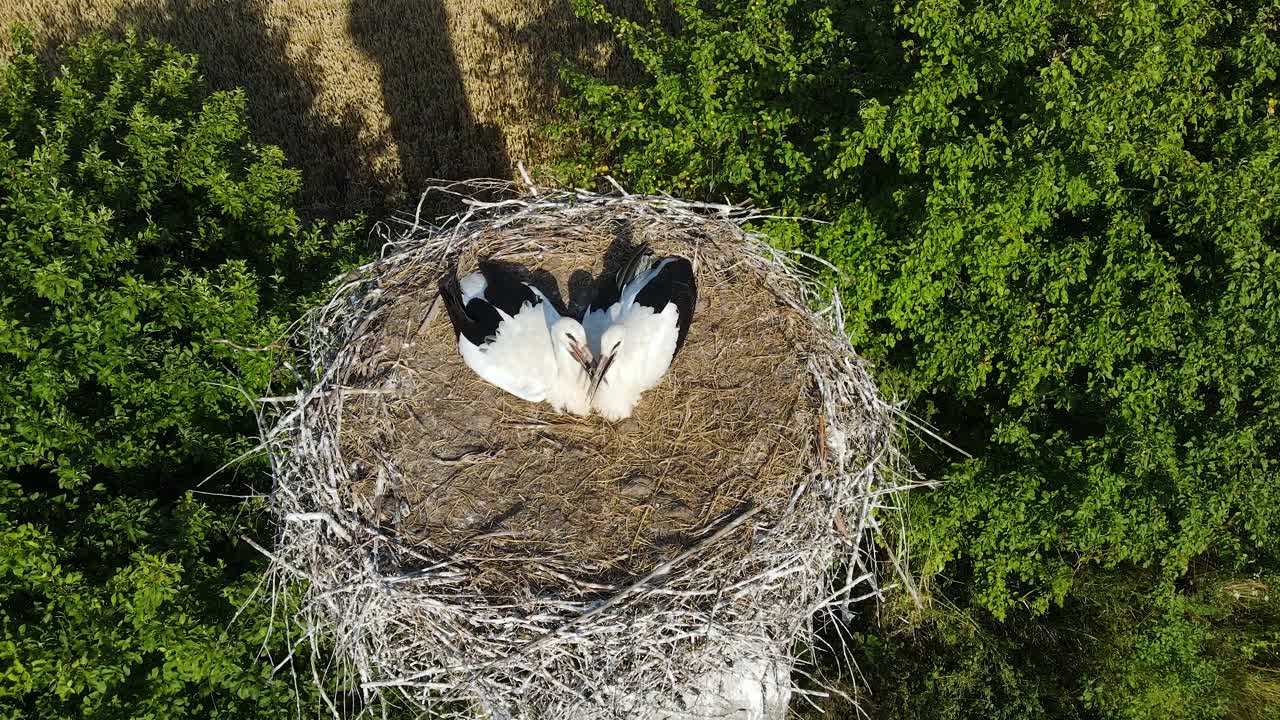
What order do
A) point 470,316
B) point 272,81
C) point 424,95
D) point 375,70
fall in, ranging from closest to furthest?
point 470,316, point 424,95, point 272,81, point 375,70

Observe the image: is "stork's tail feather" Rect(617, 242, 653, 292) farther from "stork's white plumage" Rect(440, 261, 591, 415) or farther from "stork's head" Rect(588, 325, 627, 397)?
"stork's head" Rect(588, 325, 627, 397)

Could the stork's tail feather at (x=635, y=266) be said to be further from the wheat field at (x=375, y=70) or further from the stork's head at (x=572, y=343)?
the wheat field at (x=375, y=70)

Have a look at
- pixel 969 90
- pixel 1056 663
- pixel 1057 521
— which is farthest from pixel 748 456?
pixel 1056 663

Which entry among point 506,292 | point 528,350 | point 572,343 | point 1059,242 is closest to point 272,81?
point 506,292

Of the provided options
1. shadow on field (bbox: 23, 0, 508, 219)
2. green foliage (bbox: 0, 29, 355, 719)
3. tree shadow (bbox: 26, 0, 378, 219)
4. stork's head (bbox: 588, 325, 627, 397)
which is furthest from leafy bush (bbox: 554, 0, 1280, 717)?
tree shadow (bbox: 26, 0, 378, 219)

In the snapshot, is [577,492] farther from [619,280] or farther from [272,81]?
[272,81]

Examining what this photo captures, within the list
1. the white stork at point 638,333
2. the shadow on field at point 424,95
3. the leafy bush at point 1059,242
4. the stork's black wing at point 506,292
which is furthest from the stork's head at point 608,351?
the shadow on field at point 424,95

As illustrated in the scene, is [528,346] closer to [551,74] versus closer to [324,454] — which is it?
[324,454]
